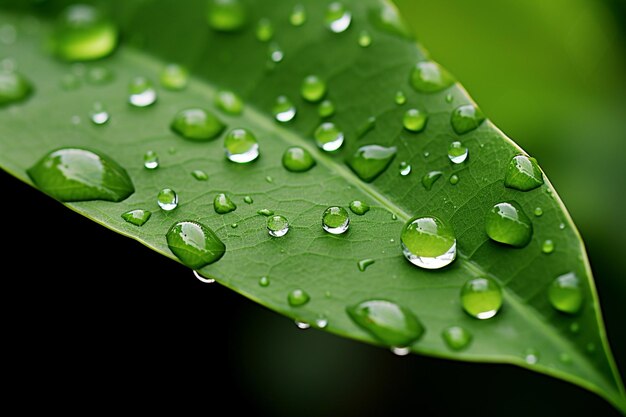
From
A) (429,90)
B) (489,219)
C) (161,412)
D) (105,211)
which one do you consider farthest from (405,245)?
(161,412)

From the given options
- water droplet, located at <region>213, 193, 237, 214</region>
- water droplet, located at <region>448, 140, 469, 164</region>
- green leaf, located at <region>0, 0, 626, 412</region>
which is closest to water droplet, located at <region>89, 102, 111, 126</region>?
green leaf, located at <region>0, 0, 626, 412</region>

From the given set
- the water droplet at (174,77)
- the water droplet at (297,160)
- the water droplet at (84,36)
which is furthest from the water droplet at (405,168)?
the water droplet at (84,36)

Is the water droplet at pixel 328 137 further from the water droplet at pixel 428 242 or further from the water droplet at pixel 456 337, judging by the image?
the water droplet at pixel 456 337

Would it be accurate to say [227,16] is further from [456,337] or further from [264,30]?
[456,337]

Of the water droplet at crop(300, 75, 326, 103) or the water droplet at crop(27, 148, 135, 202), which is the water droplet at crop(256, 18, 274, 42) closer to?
the water droplet at crop(300, 75, 326, 103)

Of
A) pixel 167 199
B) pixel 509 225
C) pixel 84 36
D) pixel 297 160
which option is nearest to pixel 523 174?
pixel 509 225
